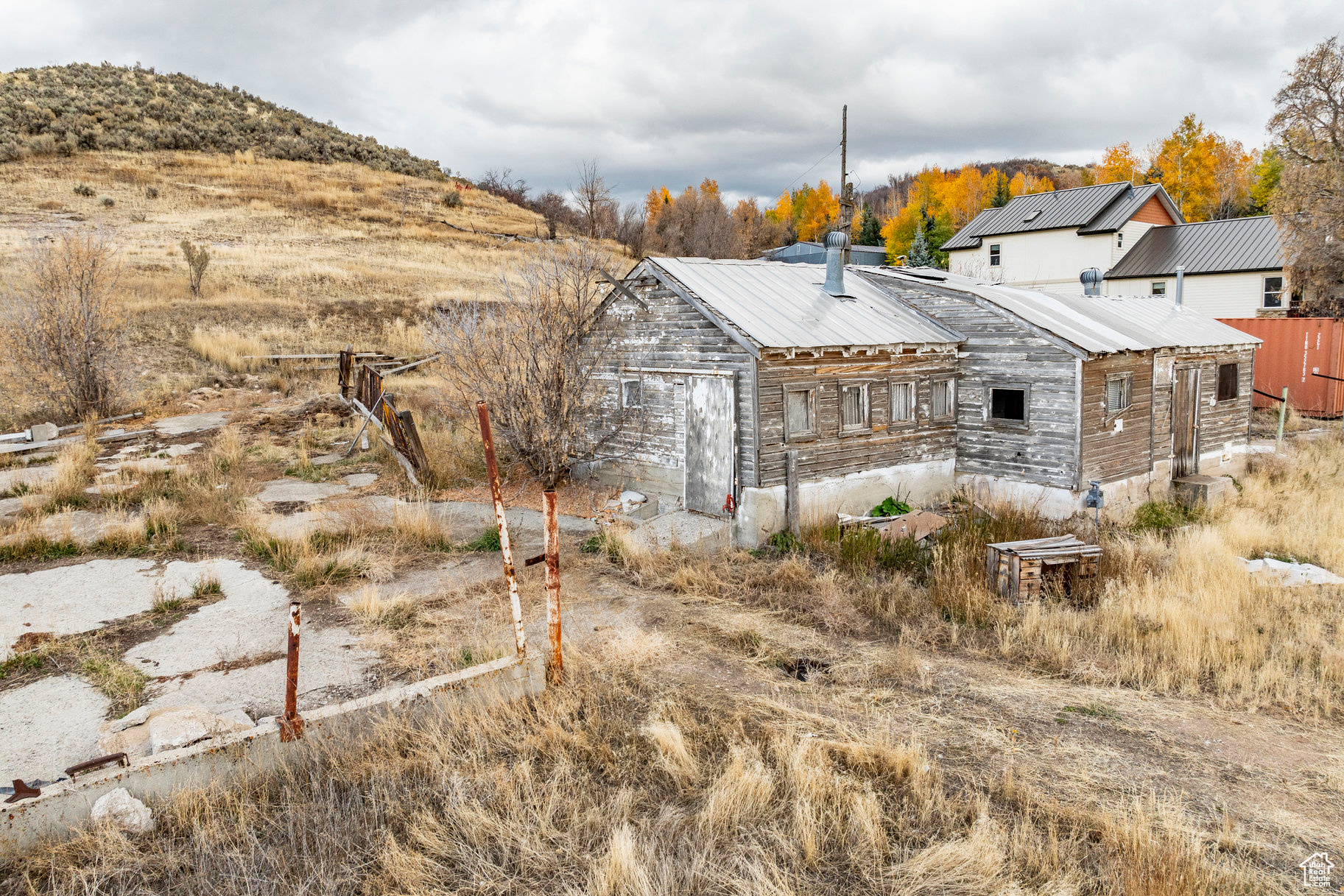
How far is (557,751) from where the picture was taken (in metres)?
5.52

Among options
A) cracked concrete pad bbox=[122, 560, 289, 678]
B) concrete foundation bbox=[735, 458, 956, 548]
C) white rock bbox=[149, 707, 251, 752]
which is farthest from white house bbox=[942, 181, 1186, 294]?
white rock bbox=[149, 707, 251, 752]

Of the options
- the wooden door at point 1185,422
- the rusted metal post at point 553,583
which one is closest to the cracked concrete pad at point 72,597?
the rusted metal post at point 553,583

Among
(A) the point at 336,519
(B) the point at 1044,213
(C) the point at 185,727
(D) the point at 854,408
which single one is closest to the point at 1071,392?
(D) the point at 854,408

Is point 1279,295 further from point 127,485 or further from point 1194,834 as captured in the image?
point 127,485

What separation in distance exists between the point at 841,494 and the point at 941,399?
3039mm

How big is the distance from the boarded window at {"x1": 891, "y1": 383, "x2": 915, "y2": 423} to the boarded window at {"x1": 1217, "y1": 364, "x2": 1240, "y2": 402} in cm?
773

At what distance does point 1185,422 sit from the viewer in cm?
1544

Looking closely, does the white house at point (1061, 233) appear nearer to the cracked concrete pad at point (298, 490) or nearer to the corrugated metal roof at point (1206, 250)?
the corrugated metal roof at point (1206, 250)

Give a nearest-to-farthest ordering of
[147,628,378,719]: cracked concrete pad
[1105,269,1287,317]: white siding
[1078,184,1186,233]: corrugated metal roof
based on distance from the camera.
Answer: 1. [147,628,378,719]: cracked concrete pad
2. [1105,269,1287,317]: white siding
3. [1078,184,1186,233]: corrugated metal roof

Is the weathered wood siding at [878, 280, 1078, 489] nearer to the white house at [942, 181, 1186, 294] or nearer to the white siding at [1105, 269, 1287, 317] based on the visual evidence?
the white house at [942, 181, 1186, 294]

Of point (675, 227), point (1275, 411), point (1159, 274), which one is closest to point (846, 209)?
point (1275, 411)

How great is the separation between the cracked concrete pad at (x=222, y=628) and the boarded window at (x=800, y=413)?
7.28 metres

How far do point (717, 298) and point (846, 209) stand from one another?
8557 mm

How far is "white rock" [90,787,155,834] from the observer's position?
463cm
